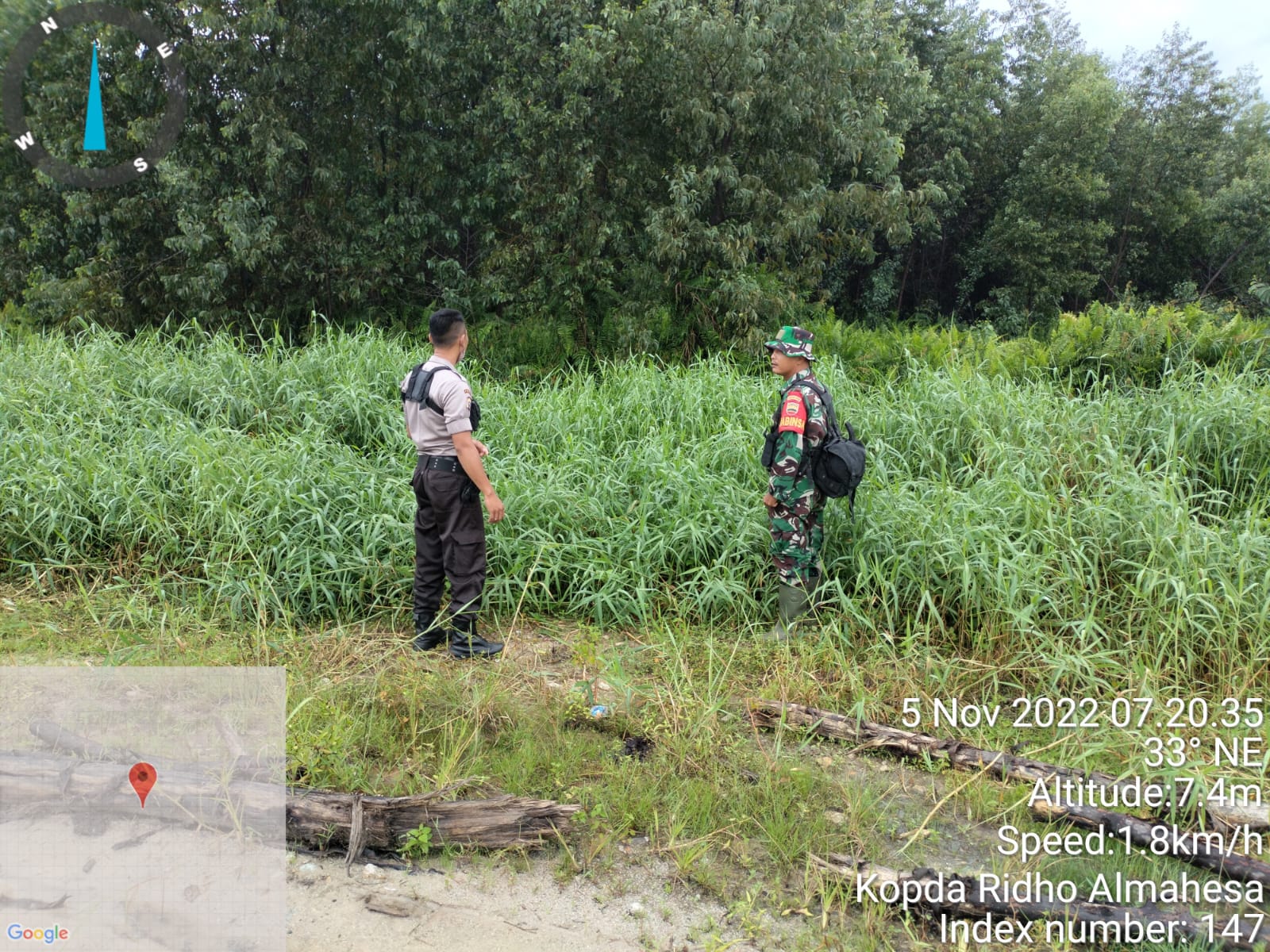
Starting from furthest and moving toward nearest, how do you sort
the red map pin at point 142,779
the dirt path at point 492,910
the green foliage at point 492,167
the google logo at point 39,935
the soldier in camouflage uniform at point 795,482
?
the green foliage at point 492,167 < the soldier in camouflage uniform at point 795,482 < the red map pin at point 142,779 < the dirt path at point 492,910 < the google logo at point 39,935

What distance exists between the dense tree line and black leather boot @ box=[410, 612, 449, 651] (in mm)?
6149

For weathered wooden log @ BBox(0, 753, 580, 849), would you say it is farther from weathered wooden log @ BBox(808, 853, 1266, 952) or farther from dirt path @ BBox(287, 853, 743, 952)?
weathered wooden log @ BBox(808, 853, 1266, 952)

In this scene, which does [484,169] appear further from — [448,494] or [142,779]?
[142,779]

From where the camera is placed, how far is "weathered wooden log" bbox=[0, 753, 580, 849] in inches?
113

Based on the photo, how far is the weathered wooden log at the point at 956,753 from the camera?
3076 millimetres

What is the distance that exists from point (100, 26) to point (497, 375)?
5.97 m

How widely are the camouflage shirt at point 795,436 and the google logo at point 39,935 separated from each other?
131 inches

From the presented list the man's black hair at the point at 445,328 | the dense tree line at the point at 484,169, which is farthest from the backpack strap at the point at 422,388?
the dense tree line at the point at 484,169

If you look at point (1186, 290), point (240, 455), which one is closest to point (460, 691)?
point (240, 455)

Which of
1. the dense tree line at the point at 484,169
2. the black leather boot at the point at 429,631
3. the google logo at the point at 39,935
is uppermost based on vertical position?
the dense tree line at the point at 484,169

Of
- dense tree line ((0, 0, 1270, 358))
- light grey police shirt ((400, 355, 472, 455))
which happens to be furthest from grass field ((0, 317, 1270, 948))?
dense tree line ((0, 0, 1270, 358))

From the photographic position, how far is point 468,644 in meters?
4.39

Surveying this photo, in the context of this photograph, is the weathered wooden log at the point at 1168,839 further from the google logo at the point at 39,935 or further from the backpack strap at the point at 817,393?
the google logo at the point at 39,935

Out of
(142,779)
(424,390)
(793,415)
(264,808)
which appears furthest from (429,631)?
(793,415)
